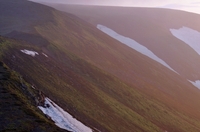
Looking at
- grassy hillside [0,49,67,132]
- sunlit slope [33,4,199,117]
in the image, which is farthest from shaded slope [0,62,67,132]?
sunlit slope [33,4,199,117]

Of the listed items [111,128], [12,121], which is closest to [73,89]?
[111,128]

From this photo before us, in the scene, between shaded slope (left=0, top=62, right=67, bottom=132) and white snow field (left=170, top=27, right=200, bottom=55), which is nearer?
shaded slope (left=0, top=62, right=67, bottom=132)

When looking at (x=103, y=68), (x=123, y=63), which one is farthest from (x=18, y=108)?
(x=123, y=63)

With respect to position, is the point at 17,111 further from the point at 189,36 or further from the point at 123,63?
the point at 189,36

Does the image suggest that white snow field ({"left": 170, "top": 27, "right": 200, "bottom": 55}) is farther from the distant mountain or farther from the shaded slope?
the shaded slope

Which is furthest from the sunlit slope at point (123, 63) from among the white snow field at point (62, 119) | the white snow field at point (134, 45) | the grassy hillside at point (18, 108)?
the grassy hillside at point (18, 108)

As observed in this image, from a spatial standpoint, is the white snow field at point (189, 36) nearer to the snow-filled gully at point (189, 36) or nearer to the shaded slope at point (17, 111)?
the snow-filled gully at point (189, 36)
